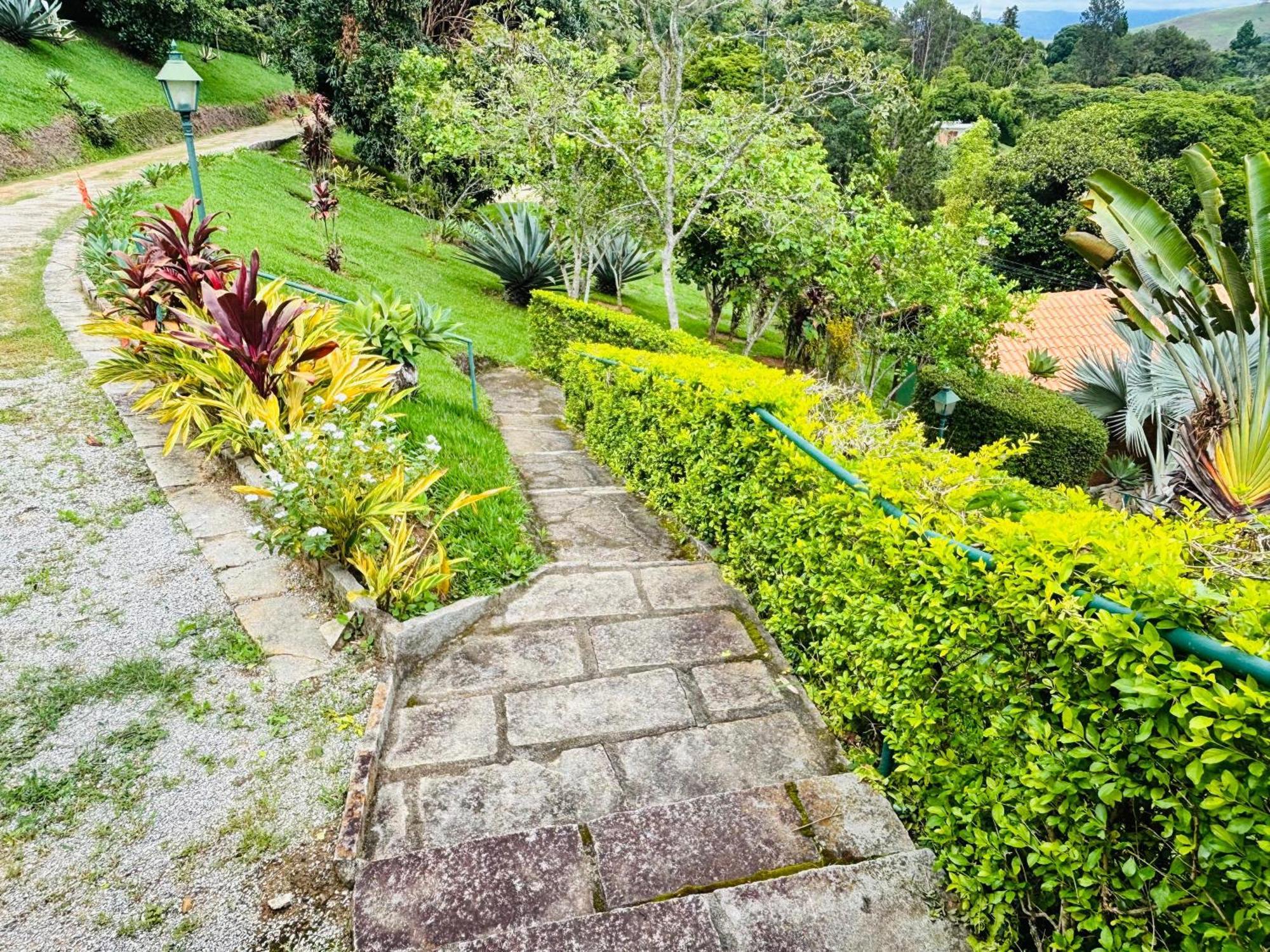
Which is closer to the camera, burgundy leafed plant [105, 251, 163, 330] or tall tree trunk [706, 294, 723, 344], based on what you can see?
burgundy leafed plant [105, 251, 163, 330]

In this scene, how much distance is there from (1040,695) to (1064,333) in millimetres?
16608

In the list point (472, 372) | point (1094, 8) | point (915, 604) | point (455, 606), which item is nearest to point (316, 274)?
point (472, 372)

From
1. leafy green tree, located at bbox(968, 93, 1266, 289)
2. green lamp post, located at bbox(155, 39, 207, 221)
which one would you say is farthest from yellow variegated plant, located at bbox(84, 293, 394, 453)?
→ leafy green tree, located at bbox(968, 93, 1266, 289)

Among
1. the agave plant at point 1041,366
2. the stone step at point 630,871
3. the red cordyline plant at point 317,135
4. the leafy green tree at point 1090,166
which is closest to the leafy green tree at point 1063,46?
the leafy green tree at point 1090,166

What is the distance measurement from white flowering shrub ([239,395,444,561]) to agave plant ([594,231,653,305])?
35.6ft

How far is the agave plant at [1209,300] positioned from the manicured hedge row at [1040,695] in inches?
166

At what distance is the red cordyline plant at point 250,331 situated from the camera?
14.8ft

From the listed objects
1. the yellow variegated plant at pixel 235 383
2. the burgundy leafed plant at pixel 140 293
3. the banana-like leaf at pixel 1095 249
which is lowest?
the yellow variegated plant at pixel 235 383

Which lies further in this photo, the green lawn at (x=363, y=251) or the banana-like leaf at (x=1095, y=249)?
the green lawn at (x=363, y=251)

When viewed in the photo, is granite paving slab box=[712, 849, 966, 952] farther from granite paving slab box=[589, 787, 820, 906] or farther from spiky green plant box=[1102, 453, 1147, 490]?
spiky green plant box=[1102, 453, 1147, 490]

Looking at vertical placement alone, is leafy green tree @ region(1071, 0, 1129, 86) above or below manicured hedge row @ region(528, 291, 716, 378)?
above

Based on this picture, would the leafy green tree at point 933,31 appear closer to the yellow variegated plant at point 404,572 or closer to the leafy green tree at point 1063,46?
the leafy green tree at point 1063,46

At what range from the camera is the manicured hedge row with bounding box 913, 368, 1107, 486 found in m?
11.0

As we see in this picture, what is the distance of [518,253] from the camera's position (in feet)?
45.4
